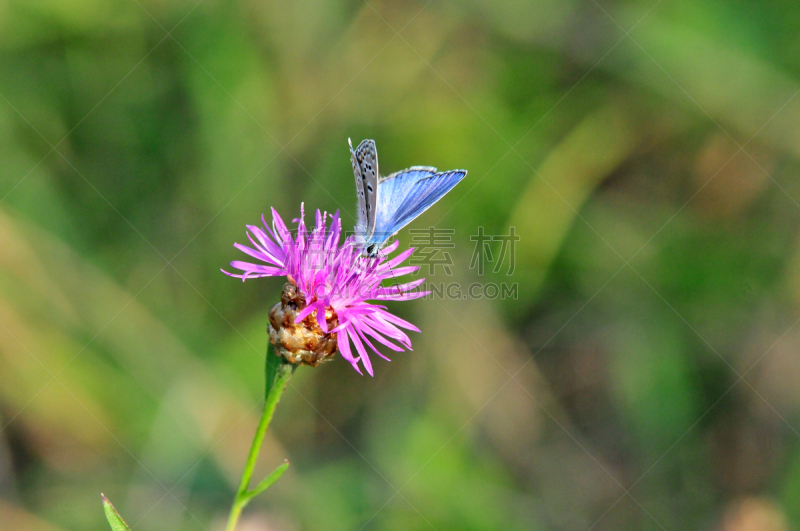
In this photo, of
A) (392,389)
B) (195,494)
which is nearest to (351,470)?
(392,389)

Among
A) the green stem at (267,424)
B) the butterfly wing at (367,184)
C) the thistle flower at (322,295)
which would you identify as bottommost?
the green stem at (267,424)

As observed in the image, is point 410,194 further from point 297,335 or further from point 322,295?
point 297,335

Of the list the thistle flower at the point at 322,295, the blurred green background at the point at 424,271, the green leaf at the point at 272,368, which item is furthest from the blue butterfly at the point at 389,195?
the blurred green background at the point at 424,271

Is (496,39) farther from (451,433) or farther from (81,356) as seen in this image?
(81,356)

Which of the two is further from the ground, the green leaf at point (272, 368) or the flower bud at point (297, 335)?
the flower bud at point (297, 335)

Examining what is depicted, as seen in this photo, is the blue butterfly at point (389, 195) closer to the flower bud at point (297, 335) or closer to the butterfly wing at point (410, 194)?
the butterfly wing at point (410, 194)

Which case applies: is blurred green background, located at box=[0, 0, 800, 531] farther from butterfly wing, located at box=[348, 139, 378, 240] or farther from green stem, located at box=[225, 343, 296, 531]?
green stem, located at box=[225, 343, 296, 531]

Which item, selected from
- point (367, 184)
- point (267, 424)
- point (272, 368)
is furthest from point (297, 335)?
point (367, 184)
